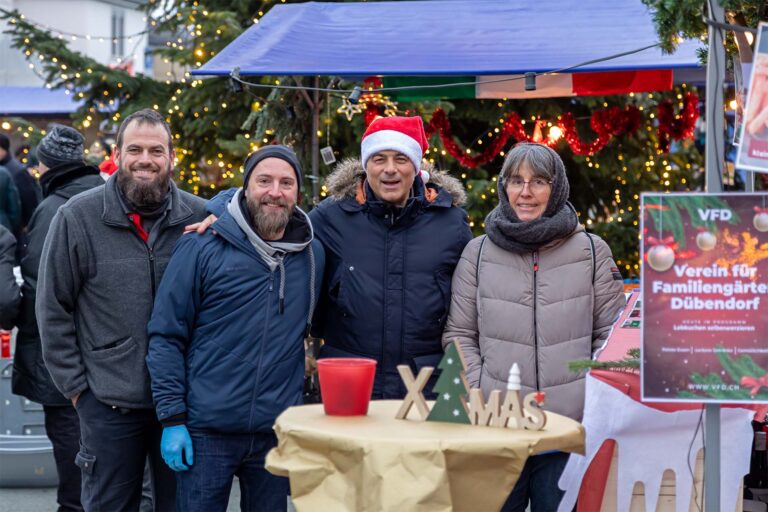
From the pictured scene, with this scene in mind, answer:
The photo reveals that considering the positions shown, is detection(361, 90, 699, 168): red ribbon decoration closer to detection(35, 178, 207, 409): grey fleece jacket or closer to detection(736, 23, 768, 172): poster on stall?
detection(35, 178, 207, 409): grey fleece jacket

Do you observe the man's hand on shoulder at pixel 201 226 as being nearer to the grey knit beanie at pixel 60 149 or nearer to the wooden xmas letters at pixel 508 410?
the wooden xmas letters at pixel 508 410

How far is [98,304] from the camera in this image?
163 inches

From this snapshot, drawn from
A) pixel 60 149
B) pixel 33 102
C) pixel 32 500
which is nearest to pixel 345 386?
pixel 60 149

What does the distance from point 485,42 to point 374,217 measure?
304 cm

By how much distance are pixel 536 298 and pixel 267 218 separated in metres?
0.97

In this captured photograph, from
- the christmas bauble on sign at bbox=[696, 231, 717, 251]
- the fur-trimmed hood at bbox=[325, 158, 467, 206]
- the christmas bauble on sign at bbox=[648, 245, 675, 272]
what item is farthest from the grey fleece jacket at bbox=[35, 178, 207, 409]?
the christmas bauble on sign at bbox=[696, 231, 717, 251]

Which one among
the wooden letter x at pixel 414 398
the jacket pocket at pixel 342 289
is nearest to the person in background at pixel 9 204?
the jacket pocket at pixel 342 289

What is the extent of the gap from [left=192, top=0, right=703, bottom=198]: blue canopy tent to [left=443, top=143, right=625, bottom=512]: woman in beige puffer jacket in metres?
2.34

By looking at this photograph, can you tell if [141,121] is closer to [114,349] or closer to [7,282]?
[114,349]

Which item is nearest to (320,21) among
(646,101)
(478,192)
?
(478,192)

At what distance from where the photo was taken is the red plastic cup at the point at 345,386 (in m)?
3.22

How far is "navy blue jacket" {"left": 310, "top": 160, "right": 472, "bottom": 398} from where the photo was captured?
418 centimetres

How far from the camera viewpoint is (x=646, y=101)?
11.3 metres

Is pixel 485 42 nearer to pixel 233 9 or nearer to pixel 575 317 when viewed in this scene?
pixel 575 317
